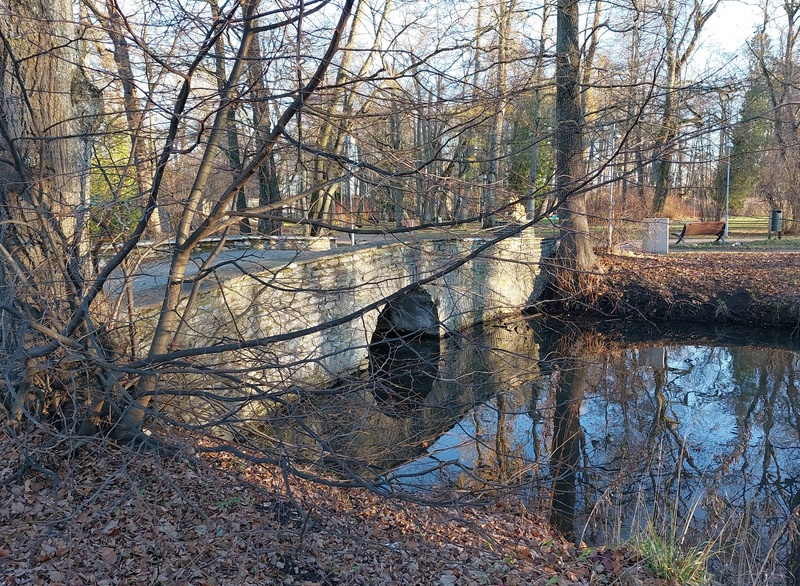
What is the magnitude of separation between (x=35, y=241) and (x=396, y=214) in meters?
2.33

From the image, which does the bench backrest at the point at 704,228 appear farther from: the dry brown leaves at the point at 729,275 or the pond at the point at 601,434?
the pond at the point at 601,434

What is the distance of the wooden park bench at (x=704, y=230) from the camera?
16.1 meters

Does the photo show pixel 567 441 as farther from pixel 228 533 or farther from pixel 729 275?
pixel 729 275

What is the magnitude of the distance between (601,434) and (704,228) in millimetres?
11426

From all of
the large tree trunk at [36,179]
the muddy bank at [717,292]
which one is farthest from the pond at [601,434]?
the large tree trunk at [36,179]

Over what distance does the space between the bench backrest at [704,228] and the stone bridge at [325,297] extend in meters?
5.37

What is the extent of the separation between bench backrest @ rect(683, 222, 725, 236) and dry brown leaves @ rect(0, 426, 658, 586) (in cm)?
1385

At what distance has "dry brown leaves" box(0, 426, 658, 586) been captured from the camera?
10.5 ft

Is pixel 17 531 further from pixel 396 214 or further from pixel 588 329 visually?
pixel 588 329

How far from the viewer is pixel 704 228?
16359 millimetres

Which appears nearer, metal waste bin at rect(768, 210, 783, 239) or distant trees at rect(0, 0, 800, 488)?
distant trees at rect(0, 0, 800, 488)

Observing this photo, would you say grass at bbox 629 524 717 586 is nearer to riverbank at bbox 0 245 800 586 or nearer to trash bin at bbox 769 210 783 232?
riverbank at bbox 0 245 800 586

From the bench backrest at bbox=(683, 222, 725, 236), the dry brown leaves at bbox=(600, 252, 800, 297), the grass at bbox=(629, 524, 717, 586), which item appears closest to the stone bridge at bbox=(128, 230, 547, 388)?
the grass at bbox=(629, 524, 717, 586)

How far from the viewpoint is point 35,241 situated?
402cm
